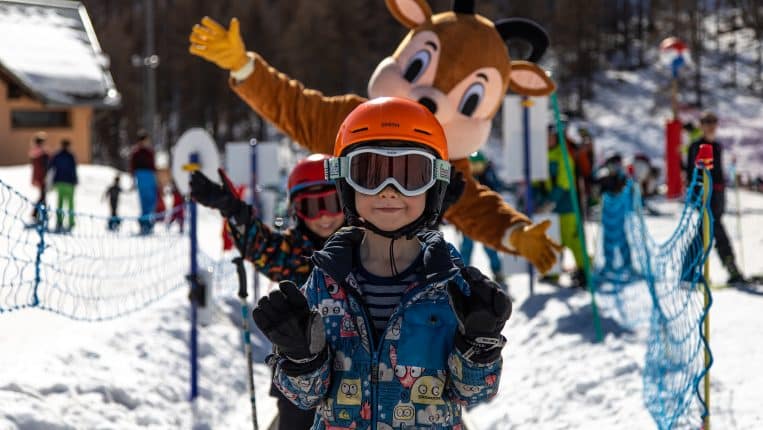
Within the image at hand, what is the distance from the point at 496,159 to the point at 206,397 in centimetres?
3479

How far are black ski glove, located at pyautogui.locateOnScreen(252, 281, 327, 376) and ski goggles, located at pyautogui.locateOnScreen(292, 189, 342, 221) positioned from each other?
1.72m

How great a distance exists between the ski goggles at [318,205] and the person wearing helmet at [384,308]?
1.35 m

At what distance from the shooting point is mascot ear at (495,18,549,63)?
5.72 meters

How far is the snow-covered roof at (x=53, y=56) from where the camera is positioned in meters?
26.5

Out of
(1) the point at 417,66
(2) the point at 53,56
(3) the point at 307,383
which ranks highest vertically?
(2) the point at 53,56

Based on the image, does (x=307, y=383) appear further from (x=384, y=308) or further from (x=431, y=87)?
(x=431, y=87)

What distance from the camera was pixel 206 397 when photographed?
583 centimetres

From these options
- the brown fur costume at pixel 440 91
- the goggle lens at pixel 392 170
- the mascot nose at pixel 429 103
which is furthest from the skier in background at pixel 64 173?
the goggle lens at pixel 392 170

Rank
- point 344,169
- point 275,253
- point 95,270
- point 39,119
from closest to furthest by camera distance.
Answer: point 344,169
point 275,253
point 95,270
point 39,119

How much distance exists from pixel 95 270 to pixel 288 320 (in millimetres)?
8290

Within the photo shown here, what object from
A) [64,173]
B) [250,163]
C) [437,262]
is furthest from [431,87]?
[64,173]

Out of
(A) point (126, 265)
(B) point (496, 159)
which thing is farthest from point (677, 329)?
(B) point (496, 159)

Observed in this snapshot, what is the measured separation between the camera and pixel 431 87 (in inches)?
196

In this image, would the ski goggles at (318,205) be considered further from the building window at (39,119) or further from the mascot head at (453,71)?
the building window at (39,119)
